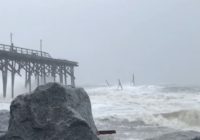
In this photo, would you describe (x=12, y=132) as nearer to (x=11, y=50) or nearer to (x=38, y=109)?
(x=38, y=109)

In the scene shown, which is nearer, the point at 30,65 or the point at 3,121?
the point at 3,121

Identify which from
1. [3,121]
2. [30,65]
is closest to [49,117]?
[3,121]

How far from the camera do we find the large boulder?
17.6ft

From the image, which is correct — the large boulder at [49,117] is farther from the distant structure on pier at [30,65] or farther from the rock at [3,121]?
the distant structure on pier at [30,65]

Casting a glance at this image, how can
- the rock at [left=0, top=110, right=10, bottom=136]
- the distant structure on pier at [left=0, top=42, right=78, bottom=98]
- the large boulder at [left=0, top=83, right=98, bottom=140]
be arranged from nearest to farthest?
1. the large boulder at [left=0, top=83, right=98, bottom=140]
2. the rock at [left=0, top=110, right=10, bottom=136]
3. the distant structure on pier at [left=0, top=42, right=78, bottom=98]

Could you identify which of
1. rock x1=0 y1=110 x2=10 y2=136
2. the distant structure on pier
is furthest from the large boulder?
the distant structure on pier

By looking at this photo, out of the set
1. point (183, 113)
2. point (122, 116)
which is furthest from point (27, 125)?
point (183, 113)

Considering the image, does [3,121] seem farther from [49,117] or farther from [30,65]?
[30,65]

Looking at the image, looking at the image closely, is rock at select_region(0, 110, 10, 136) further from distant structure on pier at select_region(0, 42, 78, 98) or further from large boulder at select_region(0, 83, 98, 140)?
distant structure on pier at select_region(0, 42, 78, 98)

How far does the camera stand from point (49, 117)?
5430mm

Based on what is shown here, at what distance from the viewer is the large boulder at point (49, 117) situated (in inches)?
211

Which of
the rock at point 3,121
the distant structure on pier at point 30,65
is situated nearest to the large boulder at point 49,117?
the rock at point 3,121

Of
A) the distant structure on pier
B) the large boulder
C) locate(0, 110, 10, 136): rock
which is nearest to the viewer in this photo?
the large boulder

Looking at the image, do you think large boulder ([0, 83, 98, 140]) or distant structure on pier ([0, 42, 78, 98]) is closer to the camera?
large boulder ([0, 83, 98, 140])
